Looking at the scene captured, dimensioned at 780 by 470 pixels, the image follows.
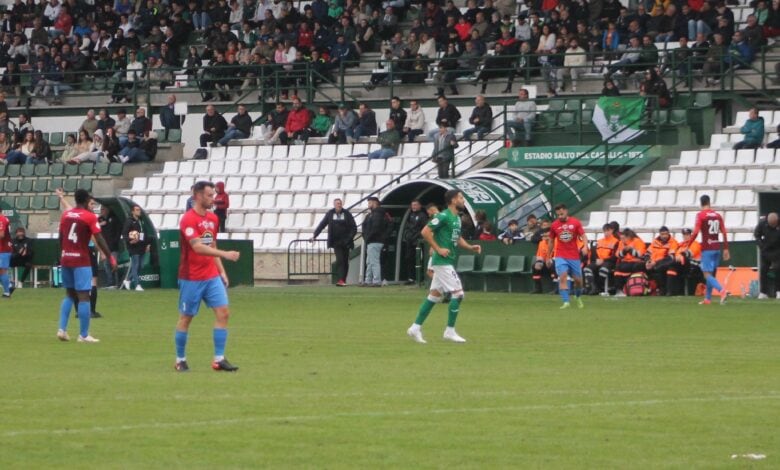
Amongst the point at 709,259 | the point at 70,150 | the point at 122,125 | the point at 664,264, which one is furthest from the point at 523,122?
the point at 70,150

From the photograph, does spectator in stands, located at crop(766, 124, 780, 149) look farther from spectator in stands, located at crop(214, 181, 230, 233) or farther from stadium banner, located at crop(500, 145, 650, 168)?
spectator in stands, located at crop(214, 181, 230, 233)

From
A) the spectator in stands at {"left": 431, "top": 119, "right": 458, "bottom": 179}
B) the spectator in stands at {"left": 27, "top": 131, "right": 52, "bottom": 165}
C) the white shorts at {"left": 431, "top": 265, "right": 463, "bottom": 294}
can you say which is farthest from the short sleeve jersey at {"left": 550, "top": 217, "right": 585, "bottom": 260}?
the spectator in stands at {"left": 27, "top": 131, "right": 52, "bottom": 165}

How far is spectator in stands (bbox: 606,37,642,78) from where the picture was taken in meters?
38.4

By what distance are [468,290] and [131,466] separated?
24291 mm

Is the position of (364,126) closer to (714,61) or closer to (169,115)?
(169,115)

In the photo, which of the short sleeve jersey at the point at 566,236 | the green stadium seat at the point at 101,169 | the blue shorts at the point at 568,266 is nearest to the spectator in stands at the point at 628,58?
the short sleeve jersey at the point at 566,236

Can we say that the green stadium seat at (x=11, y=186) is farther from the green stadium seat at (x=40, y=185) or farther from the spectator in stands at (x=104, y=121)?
the spectator in stands at (x=104, y=121)

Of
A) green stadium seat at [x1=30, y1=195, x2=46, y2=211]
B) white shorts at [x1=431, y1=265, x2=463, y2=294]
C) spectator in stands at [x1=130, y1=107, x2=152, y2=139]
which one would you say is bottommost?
white shorts at [x1=431, y1=265, x2=463, y2=294]

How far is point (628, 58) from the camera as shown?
3941 cm

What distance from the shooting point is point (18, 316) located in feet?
83.6

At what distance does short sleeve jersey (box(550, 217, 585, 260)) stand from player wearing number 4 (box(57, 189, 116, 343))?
30.4 feet

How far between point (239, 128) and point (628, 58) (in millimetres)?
10886

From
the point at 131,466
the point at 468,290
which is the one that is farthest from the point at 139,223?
the point at 131,466

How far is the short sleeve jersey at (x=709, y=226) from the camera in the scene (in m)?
27.8
